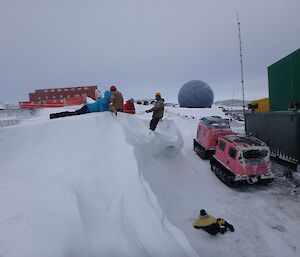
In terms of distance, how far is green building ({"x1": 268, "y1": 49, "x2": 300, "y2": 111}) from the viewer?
55.8ft

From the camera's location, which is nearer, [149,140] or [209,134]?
[149,140]

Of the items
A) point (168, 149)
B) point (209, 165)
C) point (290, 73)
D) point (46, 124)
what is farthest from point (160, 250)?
point (290, 73)

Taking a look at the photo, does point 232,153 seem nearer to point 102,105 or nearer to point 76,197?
point 102,105

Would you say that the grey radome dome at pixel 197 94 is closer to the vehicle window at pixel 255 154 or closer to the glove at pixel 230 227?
the vehicle window at pixel 255 154

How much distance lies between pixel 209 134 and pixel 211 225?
6.96 metres

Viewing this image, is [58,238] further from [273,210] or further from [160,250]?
[273,210]

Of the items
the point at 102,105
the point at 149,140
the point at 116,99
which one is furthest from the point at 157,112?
the point at 102,105

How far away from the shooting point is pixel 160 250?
461 cm

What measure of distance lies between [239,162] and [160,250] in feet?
22.3

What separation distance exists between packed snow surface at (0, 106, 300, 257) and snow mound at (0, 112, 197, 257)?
2 cm

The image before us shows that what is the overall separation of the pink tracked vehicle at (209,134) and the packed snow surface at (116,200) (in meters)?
1.79

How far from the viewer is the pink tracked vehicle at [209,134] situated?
1391cm

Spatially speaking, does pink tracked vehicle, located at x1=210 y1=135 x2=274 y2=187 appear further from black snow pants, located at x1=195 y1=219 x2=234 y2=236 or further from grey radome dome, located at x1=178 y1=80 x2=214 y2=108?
grey radome dome, located at x1=178 y1=80 x2=214 y2=108

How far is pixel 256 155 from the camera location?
10.8m
